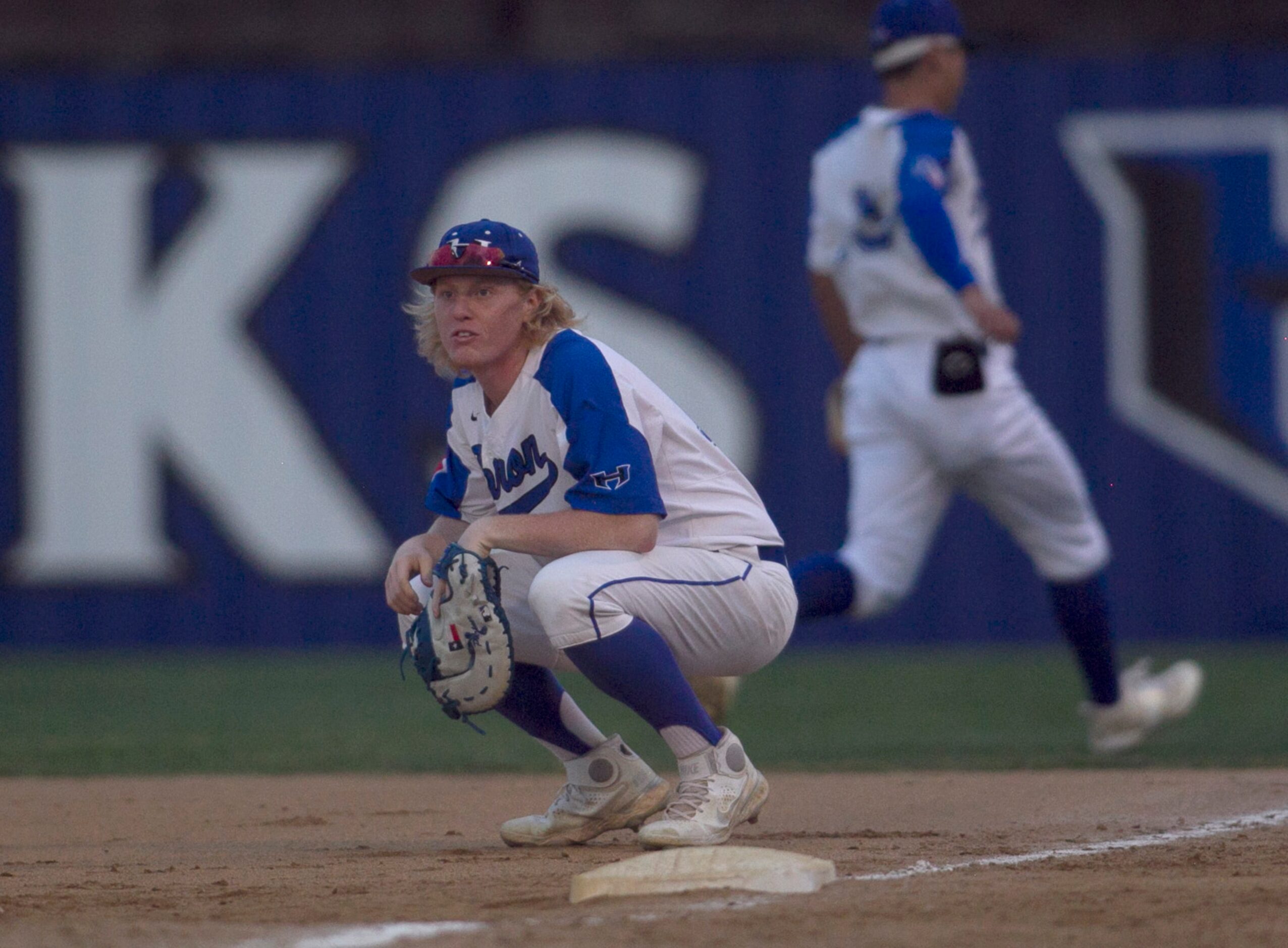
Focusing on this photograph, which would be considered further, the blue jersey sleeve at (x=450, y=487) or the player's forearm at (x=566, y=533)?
the blue jersey sleeve at (x=450, y=487)

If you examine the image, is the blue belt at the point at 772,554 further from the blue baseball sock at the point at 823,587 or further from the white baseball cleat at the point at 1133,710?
the white baseball cleat at the point at 1133,710

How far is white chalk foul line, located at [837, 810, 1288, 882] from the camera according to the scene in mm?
→ 3621

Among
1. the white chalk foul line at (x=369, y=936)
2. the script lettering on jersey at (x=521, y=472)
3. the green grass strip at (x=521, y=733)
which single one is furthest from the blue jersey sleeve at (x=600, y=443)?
the green grass strip at (x=521, y=733)

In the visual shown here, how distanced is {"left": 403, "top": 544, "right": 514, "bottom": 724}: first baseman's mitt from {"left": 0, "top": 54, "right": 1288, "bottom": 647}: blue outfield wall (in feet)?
18.6

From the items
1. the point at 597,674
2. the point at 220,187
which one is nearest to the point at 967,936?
the point at 597,674

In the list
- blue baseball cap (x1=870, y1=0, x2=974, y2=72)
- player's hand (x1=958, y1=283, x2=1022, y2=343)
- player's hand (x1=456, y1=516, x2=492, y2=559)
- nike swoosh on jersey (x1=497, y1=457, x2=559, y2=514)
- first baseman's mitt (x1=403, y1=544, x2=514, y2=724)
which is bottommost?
first baseman's mitt (x1=403, y1=544, x2=514, y2=724)

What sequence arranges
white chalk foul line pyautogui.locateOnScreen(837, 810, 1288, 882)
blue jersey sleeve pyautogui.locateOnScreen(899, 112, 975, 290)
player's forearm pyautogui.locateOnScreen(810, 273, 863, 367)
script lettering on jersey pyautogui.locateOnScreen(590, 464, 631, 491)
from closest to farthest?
1. white chalk foul line pyautogui.locateOnScreen(837, 810, 1288, 882)
2. script lettering on jersey pyautogui.locateOnScreen(590, 464, 631, 491)
3. blue jersey sleeve pyautogui.locateOnScreen(899, 112, 975, 290)
4. player's forearm pyautogui.locateOnScreen(810, 273, 863, 367)

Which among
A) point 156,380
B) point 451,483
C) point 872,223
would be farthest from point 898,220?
point 156,380

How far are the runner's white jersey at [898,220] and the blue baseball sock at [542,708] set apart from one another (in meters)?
1.86

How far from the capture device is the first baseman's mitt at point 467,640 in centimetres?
383

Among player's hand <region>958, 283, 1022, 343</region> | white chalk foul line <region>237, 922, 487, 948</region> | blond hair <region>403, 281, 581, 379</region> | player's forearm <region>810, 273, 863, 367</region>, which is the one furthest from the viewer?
player's forearm <region>810, 273, 863, 367</region>

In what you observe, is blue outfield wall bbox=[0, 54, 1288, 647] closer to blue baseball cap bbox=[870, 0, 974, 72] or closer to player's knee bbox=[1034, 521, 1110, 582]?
player's knee bbox=[1034, 521, 1110, 582]

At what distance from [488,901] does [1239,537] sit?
6783 millimetres

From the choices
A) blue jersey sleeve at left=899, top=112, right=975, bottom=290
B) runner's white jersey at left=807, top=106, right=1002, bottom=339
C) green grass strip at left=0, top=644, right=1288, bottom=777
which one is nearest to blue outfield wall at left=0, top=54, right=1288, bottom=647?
green grass strip at left=0, top=644, right=1288, bottom=777
